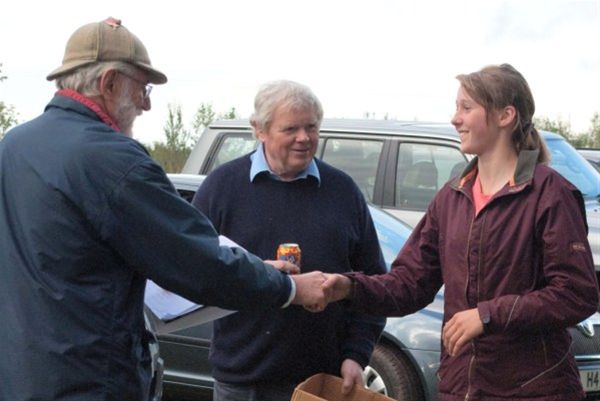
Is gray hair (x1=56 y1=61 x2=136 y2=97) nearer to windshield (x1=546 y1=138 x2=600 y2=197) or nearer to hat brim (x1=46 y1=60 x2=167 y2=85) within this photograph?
hat brim (x1=46 y1=60 x2=167 y2=85)

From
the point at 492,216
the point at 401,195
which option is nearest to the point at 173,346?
the point at 401,195

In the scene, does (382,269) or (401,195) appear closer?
(382,269)

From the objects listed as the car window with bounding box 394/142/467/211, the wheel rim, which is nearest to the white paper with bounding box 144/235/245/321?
the wheel rim

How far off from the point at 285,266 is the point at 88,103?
3.24ft

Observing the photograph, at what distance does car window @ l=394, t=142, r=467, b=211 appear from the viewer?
877cm

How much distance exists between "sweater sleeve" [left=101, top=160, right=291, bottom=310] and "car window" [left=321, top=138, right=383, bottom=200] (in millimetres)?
5764

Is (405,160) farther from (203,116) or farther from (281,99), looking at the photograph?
(203,116)

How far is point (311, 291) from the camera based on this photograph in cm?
375

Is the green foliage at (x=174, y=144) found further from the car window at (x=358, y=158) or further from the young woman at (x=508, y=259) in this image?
the young woman at (x=508, y=259)

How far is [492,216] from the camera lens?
11.5 feet

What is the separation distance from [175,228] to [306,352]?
1066mm

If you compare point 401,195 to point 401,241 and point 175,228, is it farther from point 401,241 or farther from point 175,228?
point 175,228

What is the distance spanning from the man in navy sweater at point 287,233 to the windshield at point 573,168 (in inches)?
207

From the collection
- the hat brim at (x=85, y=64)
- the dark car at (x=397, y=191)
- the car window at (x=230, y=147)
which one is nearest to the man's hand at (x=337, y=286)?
the hat brim at (x=85, y=64)
